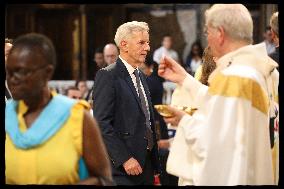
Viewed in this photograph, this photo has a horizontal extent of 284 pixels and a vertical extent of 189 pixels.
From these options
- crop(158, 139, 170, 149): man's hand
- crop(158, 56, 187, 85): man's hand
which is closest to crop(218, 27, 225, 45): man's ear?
crop(158, 56, 187, 85): man's hand

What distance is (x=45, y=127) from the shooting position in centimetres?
311

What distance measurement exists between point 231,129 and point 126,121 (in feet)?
5.38

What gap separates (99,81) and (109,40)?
10.7m

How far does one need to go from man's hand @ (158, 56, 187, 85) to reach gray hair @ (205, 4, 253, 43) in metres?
0.41

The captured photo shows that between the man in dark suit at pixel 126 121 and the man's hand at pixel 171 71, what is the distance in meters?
1.12

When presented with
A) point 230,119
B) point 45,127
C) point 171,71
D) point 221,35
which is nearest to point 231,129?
point 230,119

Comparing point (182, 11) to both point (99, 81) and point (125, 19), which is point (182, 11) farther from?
point (99, 81)

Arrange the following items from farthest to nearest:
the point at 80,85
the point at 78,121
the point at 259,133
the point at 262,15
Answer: the point at 262,15
the point at 80,85
the point at 259,133
the point at 78,121

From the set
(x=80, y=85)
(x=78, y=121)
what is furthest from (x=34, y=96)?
(x=80, y=85)

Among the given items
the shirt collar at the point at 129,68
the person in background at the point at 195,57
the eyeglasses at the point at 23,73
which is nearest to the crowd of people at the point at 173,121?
the eyeglasses at the point at 23,73

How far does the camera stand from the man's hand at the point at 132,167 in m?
5.07

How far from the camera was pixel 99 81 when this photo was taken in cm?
515

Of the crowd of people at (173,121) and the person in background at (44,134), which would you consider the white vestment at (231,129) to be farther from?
the person in background at (44,134)

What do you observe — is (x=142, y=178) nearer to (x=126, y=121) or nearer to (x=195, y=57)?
(x=126, y=121)
